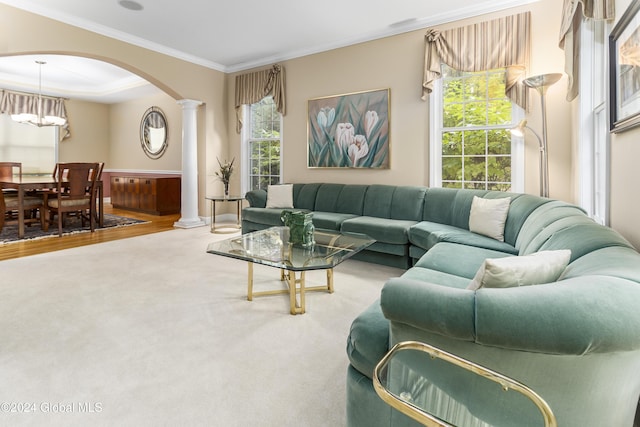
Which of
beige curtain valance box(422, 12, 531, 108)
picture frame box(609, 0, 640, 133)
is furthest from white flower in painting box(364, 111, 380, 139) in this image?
picture frame box(609, 0, 640, 133)

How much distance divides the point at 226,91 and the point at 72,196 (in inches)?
121

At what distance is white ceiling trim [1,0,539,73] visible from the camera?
3936 millimetres

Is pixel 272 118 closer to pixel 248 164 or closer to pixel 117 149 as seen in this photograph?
pixel 248 164

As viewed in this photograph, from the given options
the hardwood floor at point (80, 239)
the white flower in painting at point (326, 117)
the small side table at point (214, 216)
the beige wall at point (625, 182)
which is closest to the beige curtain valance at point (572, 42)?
the beige wall at point (625, 182)

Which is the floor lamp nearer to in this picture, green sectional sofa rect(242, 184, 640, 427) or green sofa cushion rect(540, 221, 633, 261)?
green sofa cushion rect(540, 221, 633, 261)

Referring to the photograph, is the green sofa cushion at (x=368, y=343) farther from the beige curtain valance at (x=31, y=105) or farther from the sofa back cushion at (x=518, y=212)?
the beige curtain valance at (x=31, y=105)

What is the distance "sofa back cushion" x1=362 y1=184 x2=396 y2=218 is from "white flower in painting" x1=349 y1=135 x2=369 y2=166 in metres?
0.57

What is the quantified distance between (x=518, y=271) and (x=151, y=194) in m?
7.40

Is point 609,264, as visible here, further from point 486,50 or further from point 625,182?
point 486,50

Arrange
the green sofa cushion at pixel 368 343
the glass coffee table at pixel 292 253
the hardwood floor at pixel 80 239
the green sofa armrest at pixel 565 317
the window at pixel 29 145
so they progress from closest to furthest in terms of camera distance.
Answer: the green sofa armrest at pixel 565 317
the green sofa cushion at pixel 368 343
the glass coffee table at pixel 292 253
the hardwood floor at pixel 80 239
the window at pixel 29 145

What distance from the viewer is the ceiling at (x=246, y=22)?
3.98 meters

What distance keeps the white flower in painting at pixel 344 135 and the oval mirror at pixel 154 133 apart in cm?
470

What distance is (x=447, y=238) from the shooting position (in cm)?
310

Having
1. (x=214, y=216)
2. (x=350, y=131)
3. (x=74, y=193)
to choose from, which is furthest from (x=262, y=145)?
(x=74, y=193)
